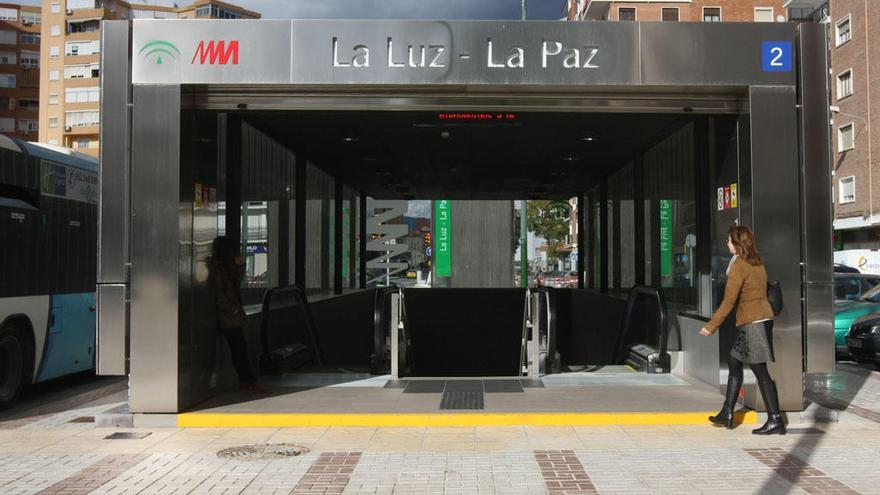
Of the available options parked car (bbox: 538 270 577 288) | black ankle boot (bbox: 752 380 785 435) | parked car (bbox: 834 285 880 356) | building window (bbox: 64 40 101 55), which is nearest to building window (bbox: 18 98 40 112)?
building window (bbox: 64 40 101 55)

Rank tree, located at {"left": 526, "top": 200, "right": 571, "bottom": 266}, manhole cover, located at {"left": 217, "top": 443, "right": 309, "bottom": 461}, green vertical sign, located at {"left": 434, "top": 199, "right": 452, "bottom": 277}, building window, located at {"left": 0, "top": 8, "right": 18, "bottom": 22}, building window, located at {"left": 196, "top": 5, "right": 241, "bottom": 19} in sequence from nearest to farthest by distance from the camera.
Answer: manhole cover, located at {"left": 217, "top": 443, "right": 309, "bottom": 461}, green vertical sign, located at {"left": 434, "top": 199, "right": 452, "bottom": 277}, tree, located at {"left": 526, "top": 200, "right": 571, "bottom": 266}, building window, located at {"left": 0, "top": 8, "right": 18, "bottom": 22}, building window, located at {"left": 196, "top": 5, "right": 241, "bottom": 19}

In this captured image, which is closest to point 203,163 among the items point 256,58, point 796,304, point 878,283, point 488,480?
point 256,58

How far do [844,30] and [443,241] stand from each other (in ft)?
82.7

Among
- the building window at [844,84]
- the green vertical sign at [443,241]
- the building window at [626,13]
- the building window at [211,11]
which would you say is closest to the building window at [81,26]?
the building window at [211,11]

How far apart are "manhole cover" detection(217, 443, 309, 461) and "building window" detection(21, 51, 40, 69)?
78.9 meters

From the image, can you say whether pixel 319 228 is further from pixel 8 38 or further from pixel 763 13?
pixel 8 38

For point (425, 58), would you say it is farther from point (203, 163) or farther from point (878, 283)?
point (878, 283)

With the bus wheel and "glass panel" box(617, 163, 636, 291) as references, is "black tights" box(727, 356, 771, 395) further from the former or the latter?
the bus wheel

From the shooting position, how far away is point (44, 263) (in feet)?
30.3

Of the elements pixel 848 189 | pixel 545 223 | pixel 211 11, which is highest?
pixel 211 11

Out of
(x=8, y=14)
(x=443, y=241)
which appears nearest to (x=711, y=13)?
(x=443, y=241)

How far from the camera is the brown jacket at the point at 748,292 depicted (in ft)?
22.4

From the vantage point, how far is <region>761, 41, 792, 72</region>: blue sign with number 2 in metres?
7.39

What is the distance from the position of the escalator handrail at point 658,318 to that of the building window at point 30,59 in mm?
76673
